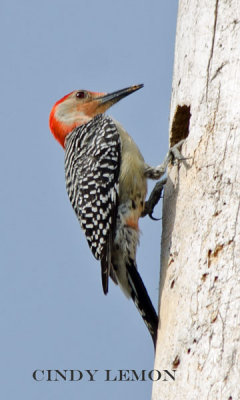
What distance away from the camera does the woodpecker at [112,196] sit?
15.4ft

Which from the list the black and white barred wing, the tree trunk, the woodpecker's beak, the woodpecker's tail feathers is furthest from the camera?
the woodpecker's beak

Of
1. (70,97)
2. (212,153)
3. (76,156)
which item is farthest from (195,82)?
(70,97)

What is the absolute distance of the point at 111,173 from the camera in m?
5.01

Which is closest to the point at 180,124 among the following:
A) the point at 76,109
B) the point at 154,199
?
the point at 154,199

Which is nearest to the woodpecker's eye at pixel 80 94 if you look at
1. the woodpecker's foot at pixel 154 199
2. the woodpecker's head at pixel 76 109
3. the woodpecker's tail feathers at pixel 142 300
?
the woodpecker's head at pixel 76 109

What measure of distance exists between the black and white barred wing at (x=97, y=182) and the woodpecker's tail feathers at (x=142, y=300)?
0.18 meters

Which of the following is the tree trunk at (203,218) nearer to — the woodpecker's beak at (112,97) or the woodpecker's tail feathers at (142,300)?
the woodpecker's tail feathers at (142,300)

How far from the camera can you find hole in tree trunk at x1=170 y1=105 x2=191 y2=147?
454cm

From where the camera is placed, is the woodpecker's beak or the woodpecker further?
the woodpecker's beak

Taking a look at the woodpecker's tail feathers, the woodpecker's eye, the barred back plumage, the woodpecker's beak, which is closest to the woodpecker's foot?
the barred back plumage

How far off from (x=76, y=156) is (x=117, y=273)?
1078 millimetres

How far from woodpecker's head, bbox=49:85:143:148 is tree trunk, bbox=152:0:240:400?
1.55m

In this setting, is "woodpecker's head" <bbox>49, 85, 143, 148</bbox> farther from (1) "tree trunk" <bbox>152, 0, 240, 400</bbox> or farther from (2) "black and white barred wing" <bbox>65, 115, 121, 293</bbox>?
(1) "tree trunk" <bbox>152, 0, 240, 400</bbox>

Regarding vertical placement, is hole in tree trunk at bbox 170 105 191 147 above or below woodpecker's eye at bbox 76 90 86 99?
above
